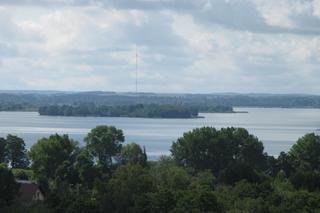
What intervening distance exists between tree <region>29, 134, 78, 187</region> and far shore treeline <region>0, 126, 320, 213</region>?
67 millimetres

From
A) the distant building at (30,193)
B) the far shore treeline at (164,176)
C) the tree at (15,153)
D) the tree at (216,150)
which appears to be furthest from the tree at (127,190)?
the tree at (15,153)

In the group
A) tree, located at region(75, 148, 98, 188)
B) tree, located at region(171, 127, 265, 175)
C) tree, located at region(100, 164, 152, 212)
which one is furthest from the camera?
tree, located at region(171, 127, 265, 175)

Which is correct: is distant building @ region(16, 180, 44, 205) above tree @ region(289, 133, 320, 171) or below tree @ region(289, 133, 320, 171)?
below

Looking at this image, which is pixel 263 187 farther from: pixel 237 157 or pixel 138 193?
pixel 237 157

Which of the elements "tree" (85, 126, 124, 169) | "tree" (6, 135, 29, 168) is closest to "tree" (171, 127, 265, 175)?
"tree" (85, 126, 124, 169)

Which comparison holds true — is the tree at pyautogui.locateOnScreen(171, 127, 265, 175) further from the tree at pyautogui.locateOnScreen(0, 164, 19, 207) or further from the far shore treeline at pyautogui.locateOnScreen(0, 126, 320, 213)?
the tree at pyautogui.locateOnScreen(0, 164, 19, 207)

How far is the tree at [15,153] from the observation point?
62438 millimetres

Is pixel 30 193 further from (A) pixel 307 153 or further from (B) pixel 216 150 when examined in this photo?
(A) pixel 307 153

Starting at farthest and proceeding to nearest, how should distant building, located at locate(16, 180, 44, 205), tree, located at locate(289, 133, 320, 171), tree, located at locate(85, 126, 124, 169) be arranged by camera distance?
1. tree, located at locate(85, 126, 124, 169)
2. tree, located at locate(289, 133, 320, 171)
3. distant building, located at locate(16, 180, 44, 205)

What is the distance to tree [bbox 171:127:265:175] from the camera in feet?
207

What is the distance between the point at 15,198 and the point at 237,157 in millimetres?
26782

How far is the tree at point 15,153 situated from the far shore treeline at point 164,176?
0.08 meters

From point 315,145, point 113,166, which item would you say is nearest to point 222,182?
point 113,166

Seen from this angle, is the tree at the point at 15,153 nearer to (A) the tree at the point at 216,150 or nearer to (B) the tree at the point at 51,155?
(B) the tree at the point at 51,155
